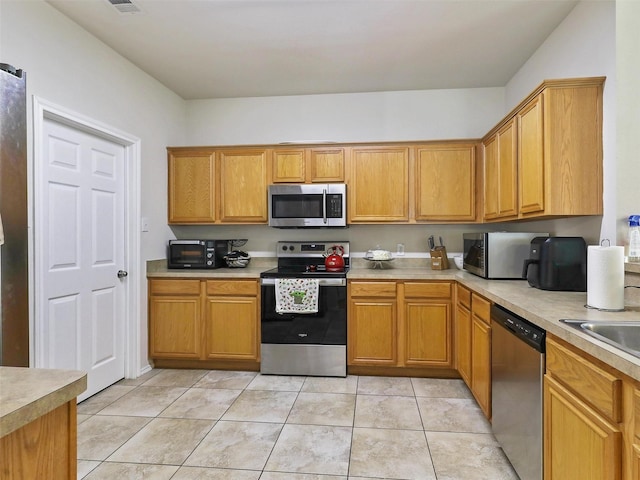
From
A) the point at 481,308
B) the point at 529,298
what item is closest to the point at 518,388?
the point at 529,298

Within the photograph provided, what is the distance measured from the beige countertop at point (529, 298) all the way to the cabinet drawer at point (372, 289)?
0.06m

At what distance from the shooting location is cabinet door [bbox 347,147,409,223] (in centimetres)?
341

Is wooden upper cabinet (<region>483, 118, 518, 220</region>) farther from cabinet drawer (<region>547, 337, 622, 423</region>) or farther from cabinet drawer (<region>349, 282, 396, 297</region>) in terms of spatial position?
cabinet drawer (<region>547, 337, 622, 423</region>)

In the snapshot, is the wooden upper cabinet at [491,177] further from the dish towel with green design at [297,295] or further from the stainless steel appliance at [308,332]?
the dish towel with green design at [297,295]

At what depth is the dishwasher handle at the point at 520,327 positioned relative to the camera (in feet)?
4.92

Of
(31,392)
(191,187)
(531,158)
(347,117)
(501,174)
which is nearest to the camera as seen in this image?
(31,392)

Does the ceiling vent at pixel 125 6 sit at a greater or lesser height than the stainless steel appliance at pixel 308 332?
greater

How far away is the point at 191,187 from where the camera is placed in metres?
3.63

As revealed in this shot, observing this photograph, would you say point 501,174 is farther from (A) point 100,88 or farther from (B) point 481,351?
(A) point 100,88

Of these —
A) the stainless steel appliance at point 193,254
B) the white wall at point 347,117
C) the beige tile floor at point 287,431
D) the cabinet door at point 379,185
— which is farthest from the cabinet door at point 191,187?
the beige tile floor at point 287,431

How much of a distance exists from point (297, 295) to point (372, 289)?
2.09 ft

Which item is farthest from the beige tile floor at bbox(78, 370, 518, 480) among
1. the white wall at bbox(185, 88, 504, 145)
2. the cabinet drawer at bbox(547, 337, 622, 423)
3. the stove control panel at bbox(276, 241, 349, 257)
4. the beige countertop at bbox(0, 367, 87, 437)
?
the white wall at bbox(185, 88, 504, 145)

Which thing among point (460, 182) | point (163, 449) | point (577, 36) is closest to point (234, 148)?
point (460, 182)

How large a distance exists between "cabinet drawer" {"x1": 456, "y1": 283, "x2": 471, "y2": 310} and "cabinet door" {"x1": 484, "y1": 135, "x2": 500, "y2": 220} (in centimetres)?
65
